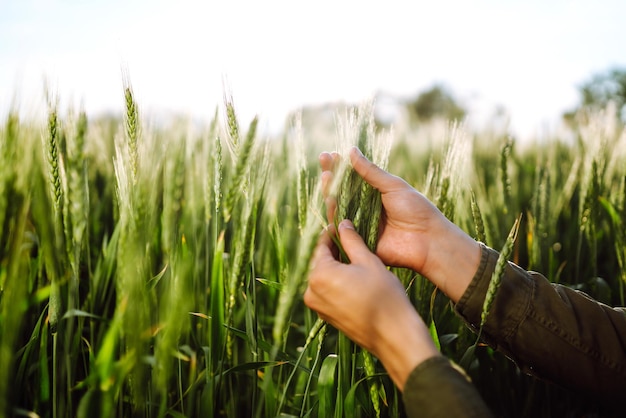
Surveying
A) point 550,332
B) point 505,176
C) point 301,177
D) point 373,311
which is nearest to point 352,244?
point 373,311

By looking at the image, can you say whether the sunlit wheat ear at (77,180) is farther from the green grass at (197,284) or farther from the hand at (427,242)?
the hand at (427,242)

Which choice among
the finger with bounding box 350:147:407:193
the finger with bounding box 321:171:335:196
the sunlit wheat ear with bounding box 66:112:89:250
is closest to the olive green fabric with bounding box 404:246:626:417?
the finger with bounding box 350:147:407:193

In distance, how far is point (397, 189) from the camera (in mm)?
1214

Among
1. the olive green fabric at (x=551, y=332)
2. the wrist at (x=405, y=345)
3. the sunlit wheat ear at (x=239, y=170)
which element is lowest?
the olive green fabric at (x=551, y=332)

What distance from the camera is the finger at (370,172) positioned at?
1112 millimetres

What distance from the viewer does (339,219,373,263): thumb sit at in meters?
0.99

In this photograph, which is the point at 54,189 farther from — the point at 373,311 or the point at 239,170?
the point at 373,311

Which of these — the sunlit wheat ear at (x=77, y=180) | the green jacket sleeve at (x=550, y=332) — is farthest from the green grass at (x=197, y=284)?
the green jacket sleeve at (x=550, y=332)

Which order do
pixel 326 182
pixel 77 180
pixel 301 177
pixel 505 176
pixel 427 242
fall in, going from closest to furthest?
pixel 77 180, pixel 326 182, pixel 427 242, pixel 301 177, pixel 505 176

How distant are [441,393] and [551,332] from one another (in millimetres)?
522

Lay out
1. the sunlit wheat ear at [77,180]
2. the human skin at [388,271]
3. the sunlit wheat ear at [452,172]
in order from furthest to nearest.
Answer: the sunlit wheat ear at [452,172] < the human skin at [388,271] < the sunlit wheat ear at [77,180]

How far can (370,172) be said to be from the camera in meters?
1.13

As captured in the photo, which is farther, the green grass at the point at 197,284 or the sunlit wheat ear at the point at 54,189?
the sunlit wheat ear at the point at 54,189

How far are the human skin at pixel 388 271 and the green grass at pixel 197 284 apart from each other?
61 millimetres
